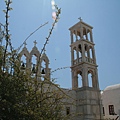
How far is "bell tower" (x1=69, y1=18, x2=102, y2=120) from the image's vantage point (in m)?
13.6

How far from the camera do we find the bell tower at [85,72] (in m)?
13.6

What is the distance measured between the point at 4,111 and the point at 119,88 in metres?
19.2

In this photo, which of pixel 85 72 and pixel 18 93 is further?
pixel 85 72

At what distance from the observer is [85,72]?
1446 cm

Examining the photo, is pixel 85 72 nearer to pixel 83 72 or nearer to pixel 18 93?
pixel 83 72

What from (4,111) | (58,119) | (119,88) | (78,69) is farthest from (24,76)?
(119,88)

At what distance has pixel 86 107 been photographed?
524 inches

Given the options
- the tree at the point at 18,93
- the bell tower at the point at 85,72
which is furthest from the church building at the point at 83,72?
the tree at the point at 18,93

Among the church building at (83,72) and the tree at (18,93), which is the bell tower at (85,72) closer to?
the church building at (83,72)

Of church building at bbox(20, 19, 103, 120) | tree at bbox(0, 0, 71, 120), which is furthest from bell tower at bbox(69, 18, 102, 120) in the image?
tree at bbox(0, 0, 71, 120)

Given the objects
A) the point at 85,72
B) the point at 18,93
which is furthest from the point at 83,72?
the point at 18,93

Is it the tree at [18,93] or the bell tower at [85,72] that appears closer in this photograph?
the tree at [18,93]

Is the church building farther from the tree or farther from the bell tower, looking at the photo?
the tree

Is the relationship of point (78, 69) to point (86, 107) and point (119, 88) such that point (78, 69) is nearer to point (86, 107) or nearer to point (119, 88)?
point (86, 107)
